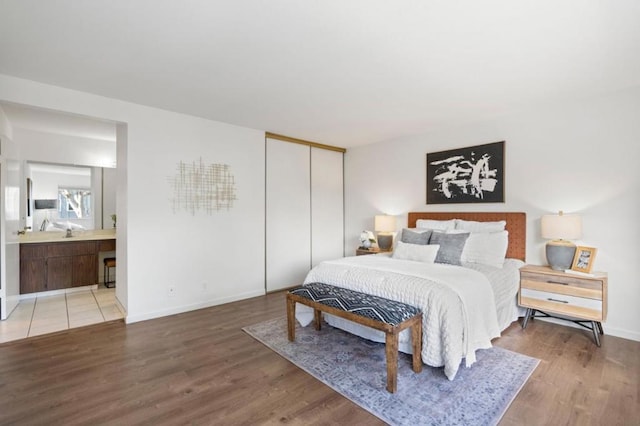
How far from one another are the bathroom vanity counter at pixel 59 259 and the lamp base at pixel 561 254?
6121 mm

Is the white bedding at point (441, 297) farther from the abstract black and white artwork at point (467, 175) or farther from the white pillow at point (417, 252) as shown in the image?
the abstract black and white artwork at point (467, 175)

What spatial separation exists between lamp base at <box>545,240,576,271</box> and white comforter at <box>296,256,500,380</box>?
991 millimetres

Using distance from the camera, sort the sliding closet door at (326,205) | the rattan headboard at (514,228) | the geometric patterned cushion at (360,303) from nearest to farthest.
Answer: the geometric patterned cushion at (360,303) < the rattan headboard at (514,228) < the sliding closet door at (326,205)

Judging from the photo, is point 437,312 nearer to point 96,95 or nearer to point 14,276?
point 96,95

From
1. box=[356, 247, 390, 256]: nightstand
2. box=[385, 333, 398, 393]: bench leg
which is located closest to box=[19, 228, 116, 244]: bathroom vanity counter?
box=[356, 247, 390, 256]: nightstand

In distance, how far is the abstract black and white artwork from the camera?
4039mm

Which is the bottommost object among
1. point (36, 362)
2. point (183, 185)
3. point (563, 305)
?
point (36, 362)

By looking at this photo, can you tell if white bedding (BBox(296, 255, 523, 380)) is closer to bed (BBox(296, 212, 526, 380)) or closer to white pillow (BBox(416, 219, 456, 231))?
bed (BBox(296, 212, 526, 380))

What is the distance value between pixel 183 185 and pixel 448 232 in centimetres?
341

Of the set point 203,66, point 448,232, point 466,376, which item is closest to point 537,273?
point 448,232

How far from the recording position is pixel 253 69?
2729 mm

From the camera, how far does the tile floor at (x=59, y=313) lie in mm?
3349

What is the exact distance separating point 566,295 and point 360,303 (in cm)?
219

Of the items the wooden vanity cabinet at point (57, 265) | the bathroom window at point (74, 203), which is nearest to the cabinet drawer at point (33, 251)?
the wooden vanity cabinet at point (57, 265)
